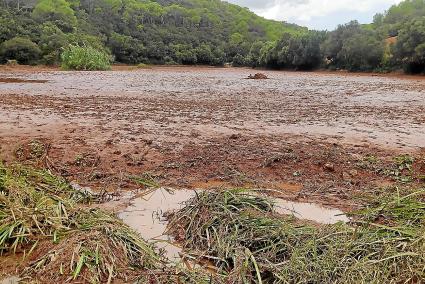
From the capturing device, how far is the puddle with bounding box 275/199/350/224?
386 cm

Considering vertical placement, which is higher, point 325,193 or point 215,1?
point 215,1

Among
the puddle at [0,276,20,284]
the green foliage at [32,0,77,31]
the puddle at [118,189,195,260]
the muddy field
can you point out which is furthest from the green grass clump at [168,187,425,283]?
the green foliage at [32,0,77,31]

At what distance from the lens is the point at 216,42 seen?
64.7m

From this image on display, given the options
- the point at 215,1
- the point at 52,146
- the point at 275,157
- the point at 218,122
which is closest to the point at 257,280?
the point at 275,157

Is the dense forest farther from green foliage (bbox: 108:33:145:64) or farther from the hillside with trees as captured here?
the hillside with trees

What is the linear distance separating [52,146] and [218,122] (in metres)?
3.41

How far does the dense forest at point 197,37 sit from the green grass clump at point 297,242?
2705cm

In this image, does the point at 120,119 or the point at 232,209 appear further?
the point at 120,119

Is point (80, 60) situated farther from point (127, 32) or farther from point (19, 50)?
point (127, 32)

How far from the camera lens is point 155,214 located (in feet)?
13.0

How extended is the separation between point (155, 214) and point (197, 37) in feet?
206

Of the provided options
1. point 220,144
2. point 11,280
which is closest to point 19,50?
point 220,144

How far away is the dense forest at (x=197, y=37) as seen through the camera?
3466 cm

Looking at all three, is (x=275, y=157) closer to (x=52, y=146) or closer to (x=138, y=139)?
(x=138, y=139)
